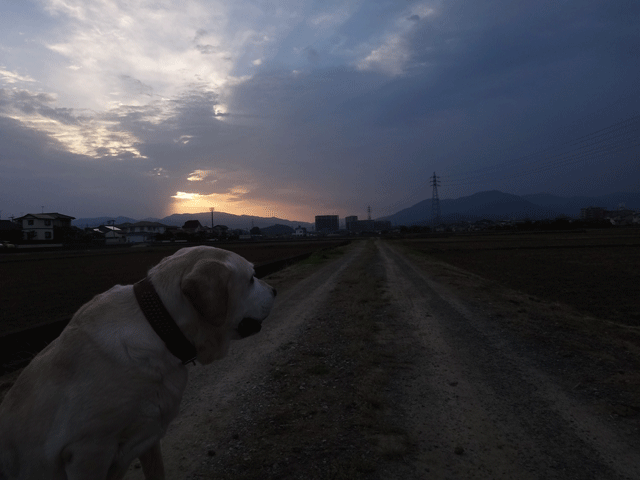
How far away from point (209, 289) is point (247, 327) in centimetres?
52

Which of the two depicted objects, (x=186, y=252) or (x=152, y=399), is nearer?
(x=152, y=399)

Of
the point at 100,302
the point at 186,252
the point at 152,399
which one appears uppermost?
the point at 186,252

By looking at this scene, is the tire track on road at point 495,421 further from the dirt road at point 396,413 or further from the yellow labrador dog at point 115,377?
the yellow labrador dog at point 115,377

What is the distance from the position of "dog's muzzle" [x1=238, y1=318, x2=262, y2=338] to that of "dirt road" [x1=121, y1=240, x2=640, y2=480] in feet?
4.46

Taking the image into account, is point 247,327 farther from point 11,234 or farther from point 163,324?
point 11,234

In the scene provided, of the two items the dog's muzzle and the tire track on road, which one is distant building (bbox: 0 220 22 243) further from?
the dog's muzzle

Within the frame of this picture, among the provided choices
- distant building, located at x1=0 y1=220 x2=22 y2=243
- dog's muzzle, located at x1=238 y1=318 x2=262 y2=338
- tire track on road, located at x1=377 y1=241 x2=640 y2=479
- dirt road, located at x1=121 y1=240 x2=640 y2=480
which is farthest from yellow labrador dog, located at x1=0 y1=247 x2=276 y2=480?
distant building, located at x1=0 y1=220 x2=22 y2=243

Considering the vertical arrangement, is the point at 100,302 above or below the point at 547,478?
above

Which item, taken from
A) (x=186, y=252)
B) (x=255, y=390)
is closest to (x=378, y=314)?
(x=255, y=390)

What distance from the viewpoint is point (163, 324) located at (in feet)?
6.18

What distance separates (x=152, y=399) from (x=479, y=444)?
3.02m

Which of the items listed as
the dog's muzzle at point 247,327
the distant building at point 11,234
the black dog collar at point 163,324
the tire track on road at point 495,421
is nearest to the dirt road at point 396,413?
the tire track on road at point 495,421

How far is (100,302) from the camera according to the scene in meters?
2.01

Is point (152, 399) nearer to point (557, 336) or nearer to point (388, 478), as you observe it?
point (388, 478)
